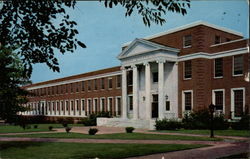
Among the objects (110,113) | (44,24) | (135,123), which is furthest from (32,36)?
(110,113)

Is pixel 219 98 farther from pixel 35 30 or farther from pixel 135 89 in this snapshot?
pixel 35 30

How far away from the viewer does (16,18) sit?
285 inches

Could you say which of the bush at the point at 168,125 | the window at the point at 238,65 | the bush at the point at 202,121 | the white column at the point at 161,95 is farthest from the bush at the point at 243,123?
the white column at the point at 161,95

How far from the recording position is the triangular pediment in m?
28.9

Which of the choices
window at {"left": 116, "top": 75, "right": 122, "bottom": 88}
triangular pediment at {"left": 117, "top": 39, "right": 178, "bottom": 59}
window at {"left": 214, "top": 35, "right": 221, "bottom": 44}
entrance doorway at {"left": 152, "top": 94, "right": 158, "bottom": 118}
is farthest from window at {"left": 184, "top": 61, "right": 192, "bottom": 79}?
window at {"left": 116, "top": 75, "right": 122, "bottom": 88}

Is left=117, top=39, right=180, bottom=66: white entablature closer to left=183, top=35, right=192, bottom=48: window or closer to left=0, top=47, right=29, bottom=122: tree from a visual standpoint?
left=183, top=35, right=192, bottom=48: window

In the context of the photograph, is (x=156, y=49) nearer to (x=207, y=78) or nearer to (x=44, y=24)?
(x=207, y=78)

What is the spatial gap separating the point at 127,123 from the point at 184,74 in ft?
26.7

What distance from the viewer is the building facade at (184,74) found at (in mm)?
24844

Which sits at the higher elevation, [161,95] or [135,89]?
[135,89]

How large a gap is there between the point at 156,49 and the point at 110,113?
12189 mm

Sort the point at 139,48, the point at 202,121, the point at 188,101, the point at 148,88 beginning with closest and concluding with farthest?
the point at 202,121 < the point at 188,101 < the point at 148,88 < the point at 139,48

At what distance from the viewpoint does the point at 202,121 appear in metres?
23.8

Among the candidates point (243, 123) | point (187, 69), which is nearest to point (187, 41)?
A: point (187, 69)
